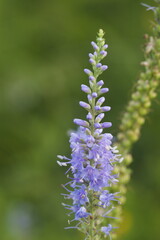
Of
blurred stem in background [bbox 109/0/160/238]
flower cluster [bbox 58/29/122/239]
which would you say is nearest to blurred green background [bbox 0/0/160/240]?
blurred stem in background [bbox 109/0/160/238]

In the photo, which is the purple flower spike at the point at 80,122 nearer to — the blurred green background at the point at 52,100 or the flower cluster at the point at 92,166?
the flower cluster at the point at 92,166

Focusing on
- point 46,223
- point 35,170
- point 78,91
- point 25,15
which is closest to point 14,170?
point 35,170

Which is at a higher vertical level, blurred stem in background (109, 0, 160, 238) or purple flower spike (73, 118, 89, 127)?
blurred stem in background (109, 0, 160, 238)

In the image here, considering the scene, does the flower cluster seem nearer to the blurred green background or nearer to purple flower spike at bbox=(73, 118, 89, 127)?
purple flower spike at bbox=(73, 118, 89, 127)

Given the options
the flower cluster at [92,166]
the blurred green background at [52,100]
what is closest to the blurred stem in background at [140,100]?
the flower cluster at [92,166]

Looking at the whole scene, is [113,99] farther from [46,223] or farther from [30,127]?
[46,223]

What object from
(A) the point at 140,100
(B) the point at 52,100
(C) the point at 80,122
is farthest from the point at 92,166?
(B) the point at 52,100
